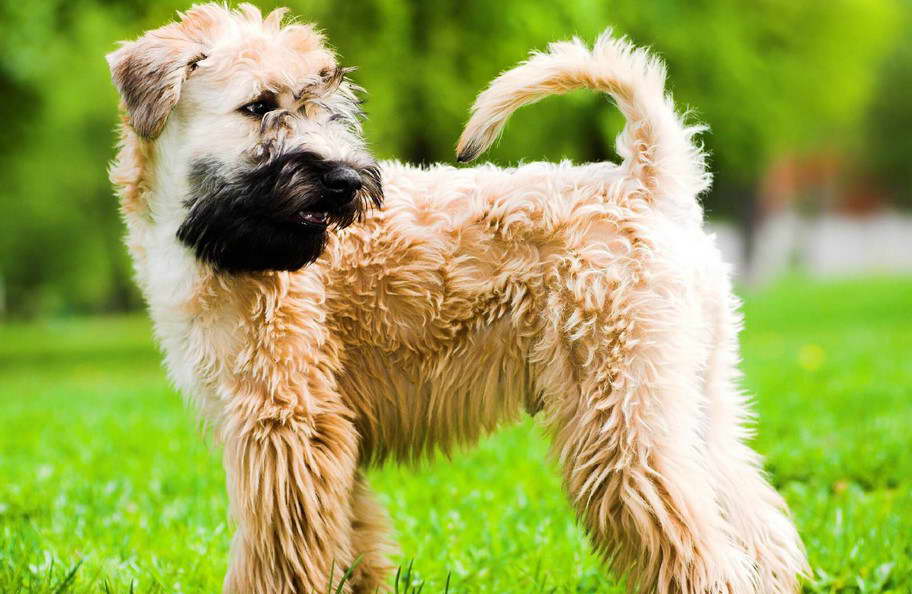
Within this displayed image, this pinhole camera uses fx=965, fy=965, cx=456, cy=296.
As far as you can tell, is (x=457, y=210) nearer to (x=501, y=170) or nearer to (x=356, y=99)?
(x=501, y=170)

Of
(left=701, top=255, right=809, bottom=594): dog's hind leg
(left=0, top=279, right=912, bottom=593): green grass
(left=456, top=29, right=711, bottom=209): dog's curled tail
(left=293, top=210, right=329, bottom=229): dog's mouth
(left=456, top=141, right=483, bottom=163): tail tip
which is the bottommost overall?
(left=0, top=279, right=912, bottom=593): green grass

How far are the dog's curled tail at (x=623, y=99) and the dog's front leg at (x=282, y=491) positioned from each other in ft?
3.45

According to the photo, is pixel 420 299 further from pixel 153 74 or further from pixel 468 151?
pixel 153 74

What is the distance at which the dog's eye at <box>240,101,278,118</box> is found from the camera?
10.3ft

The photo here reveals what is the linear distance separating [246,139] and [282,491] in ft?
3.78

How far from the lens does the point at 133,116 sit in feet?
10.6

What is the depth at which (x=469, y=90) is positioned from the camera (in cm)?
1416

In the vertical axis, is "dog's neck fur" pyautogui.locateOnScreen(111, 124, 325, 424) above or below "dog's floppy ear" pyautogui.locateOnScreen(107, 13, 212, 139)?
below

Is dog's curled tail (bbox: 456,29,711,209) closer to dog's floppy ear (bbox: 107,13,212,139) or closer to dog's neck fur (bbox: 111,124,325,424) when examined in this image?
dog's neck fur (bbox: 111,124,325,424)

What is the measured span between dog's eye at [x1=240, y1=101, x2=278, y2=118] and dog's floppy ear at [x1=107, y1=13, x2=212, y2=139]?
24cm

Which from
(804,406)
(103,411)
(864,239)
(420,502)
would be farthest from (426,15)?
(864,239)

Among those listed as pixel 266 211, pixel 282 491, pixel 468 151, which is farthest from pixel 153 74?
pixel 282 491

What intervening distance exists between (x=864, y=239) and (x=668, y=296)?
48.2 meters

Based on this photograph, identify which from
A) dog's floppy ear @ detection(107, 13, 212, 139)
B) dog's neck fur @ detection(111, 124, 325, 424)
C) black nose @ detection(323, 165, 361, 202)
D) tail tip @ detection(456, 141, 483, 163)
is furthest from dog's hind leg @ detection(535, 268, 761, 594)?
dog's floppy ear @ detection(107, 13, 212, 139)
